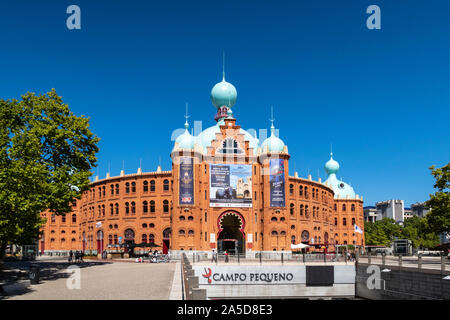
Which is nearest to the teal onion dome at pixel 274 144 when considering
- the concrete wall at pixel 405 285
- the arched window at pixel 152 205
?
the arched window at pixel 152 205

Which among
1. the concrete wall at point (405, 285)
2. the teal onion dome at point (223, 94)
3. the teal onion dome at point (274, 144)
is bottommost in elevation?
the concrete wall at point (405, 285)

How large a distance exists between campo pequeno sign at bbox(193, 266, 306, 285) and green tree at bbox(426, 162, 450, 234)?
1678 centimetres

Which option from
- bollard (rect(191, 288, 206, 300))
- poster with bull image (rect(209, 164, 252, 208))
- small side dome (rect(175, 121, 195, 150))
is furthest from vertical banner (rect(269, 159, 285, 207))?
bollard (rect(191, 288, 206, 300))

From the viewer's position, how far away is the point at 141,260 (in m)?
50.3

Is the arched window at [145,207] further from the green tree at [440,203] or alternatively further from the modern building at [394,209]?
the modern building at [394,209]

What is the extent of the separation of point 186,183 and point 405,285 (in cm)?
3346

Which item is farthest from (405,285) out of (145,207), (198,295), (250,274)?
(145,207)

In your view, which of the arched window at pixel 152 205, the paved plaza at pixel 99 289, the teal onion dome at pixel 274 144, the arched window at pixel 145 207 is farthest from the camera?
the arched window at pixel 145 207

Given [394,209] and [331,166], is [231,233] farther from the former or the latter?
[394,209]

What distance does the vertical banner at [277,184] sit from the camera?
204 feet

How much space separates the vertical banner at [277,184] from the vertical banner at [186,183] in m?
10.8
